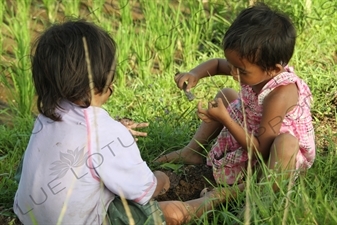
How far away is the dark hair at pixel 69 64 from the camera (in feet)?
6.98

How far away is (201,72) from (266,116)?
0.47m

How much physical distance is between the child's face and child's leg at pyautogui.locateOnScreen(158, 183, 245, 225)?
0.43 metres

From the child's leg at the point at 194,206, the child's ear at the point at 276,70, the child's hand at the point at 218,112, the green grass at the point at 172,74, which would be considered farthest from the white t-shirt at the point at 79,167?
the child's ear at the point at 276,70

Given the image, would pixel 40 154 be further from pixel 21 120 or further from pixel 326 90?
pixel 326 90

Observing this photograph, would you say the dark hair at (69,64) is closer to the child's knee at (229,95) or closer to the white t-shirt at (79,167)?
the white t-shirt at (79,167)

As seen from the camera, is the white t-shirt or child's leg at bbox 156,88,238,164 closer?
the white t-shirt

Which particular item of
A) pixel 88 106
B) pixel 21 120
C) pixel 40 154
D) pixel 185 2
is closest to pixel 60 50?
pixel 88 106

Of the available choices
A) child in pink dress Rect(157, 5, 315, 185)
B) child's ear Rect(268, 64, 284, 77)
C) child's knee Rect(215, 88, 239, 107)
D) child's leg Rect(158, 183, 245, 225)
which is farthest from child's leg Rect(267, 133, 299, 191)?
child's knee Rect(215, 88, 239, 107)

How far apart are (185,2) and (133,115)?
1.45 meters

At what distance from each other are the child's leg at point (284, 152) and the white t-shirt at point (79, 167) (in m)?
0.58

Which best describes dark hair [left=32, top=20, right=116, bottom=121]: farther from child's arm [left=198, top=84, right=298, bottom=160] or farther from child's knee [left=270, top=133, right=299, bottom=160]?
child's knee [left=270, top=133, right=299, bottom=160]

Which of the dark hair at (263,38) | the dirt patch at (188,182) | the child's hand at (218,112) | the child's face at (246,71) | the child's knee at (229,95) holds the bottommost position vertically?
the dirt patch at (188,182)

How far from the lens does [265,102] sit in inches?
105

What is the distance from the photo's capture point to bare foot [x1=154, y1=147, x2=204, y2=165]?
3.01m
